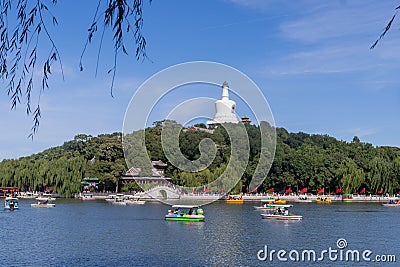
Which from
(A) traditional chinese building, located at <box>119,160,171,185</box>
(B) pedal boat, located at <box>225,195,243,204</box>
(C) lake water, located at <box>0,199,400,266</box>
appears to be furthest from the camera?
(A) traditional chinese building, located at <box>119,160,171,185</box>

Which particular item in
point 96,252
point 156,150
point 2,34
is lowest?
point 96,252

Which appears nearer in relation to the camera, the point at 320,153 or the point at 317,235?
the point at 317,235

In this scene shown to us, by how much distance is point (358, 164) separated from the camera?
55.4m

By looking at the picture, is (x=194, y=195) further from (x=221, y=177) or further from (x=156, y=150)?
(x=156, y=150)

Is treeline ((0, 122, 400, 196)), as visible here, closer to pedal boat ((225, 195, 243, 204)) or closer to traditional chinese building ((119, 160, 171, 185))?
traditional chinese building ((119, 160, 171, 185))

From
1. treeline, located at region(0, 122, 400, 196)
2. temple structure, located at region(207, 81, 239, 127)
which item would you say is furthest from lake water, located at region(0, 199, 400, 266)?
temple structure, located at region(207, 81, 239, 127)

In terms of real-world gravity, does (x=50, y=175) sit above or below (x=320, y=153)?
below

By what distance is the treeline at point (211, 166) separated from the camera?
49531 mm

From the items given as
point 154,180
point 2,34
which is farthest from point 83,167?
point 2,34

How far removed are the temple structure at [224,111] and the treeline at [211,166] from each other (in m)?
8.47

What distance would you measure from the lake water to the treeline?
60.4 feet

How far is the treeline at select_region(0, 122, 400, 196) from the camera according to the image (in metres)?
49.5

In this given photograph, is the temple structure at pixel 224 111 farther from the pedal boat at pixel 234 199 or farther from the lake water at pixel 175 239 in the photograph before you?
the lake water at pixel 175 239

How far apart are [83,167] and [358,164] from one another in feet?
94.8
